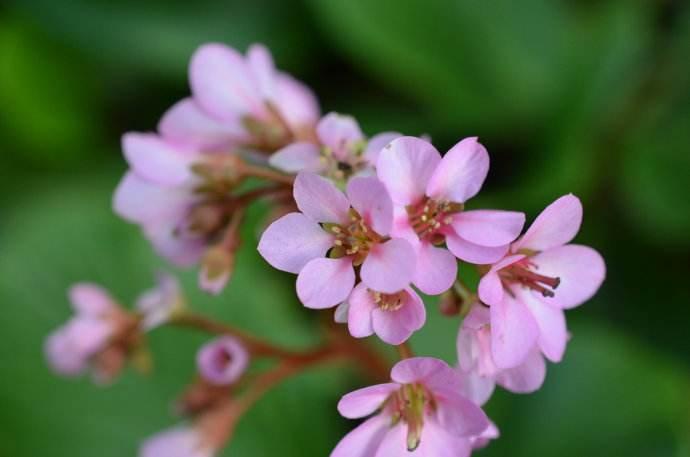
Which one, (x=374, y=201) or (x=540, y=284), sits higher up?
(x=374, y=201)

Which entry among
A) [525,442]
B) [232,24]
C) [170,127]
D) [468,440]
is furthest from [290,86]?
[232,24]

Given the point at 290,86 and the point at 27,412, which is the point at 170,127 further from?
the point at 27,412

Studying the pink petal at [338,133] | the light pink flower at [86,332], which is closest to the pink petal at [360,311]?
the pink petal at [338,133]

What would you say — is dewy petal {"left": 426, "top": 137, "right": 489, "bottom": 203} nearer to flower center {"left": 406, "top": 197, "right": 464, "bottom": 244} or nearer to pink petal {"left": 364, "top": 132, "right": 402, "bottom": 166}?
flower center {"left": 406, "top": 197, "right": 464, "bottom": 244}

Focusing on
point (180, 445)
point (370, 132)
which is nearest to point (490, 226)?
point (180, 445)

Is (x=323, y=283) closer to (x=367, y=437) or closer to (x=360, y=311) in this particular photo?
(x=360, y=311)

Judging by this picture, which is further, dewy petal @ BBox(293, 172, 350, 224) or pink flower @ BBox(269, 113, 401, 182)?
pink flower @ BBox(269, 113, 401, 182)

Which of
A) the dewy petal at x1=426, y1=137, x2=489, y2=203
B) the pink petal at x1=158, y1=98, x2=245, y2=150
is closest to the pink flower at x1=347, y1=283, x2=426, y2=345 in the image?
the dewy petal at x1=426, y1=137, x2=489, y2=203
